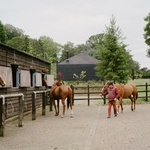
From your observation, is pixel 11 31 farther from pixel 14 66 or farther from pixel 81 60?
pixel 14 66

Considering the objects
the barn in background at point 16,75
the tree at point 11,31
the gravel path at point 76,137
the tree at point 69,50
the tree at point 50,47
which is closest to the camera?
the gravel path at point 76,137

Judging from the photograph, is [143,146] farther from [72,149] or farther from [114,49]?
[114,49]

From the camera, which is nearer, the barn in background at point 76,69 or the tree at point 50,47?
the barn in background at point 76,69

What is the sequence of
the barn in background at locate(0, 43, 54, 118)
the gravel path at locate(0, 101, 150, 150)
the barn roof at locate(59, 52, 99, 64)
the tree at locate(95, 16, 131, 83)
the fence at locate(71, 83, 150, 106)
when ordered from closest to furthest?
the gravel path at locate(0, 101, 150, 150) < the barn in background at locate(0, 43, 54, 118) < the fence at locate(71, 83, 150, 106) < the tree at locate(95, 16, 131, 83) < the barn roof at locate(59, 52, 99, 64)

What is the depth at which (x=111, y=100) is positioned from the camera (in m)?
14.8

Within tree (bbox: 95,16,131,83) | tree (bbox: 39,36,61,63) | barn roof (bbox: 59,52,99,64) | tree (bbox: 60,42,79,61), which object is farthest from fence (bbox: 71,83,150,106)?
tree (bbox: 60,42,79,61)

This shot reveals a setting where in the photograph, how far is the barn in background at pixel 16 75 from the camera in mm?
13219

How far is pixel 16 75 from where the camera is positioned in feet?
49.4

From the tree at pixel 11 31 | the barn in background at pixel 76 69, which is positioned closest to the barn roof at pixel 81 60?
the barn in background at pixel 76 69

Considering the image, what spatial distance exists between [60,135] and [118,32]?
3035cm

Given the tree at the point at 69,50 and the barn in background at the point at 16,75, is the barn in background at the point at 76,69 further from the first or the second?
the barn in background at the point at 16,75

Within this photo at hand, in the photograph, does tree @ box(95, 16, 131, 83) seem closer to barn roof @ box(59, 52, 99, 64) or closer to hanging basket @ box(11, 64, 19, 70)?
hanging basket @ box(11, 64, 19, 70)

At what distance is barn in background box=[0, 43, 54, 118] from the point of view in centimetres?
1322

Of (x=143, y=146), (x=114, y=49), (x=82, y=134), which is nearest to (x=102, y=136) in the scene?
(x=82, y=134)
